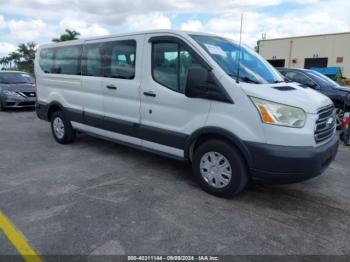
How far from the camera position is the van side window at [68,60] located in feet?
19.8

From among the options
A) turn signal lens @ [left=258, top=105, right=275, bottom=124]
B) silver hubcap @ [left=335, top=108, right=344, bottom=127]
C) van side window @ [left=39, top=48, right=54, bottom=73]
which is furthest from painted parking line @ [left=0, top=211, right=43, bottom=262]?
silver hubcap @ [left=335, top=108, right=344, bottom=127]

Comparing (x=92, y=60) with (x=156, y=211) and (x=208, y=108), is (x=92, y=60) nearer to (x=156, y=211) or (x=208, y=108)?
(x=208, y=108)

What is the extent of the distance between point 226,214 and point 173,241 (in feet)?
2.72

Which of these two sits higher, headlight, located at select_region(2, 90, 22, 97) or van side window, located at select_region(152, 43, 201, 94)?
van side window, located at select_region(152, 43, 201, 94)

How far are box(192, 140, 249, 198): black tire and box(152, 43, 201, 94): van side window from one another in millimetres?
819

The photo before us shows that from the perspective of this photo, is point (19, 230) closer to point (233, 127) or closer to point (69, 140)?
point (233, 127)

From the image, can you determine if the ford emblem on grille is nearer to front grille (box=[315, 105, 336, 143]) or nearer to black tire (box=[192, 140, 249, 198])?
front grille (box=[315, 105, 336, 143])

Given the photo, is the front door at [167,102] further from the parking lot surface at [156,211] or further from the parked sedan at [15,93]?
the parked sedan at [15,93]

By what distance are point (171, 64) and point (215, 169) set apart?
5.04 ft

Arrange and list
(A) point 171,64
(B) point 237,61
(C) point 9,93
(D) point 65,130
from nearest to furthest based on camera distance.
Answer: (B) point 237,61 → (A) point 171,64 → (D) point 65,130 → (C) point 9,93

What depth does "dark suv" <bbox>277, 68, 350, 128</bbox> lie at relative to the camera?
8.41 metres

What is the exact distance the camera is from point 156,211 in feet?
12.0

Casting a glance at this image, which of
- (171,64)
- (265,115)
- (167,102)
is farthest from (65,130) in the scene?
(265,115)

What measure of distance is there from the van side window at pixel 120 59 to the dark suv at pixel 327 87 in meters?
4.78
